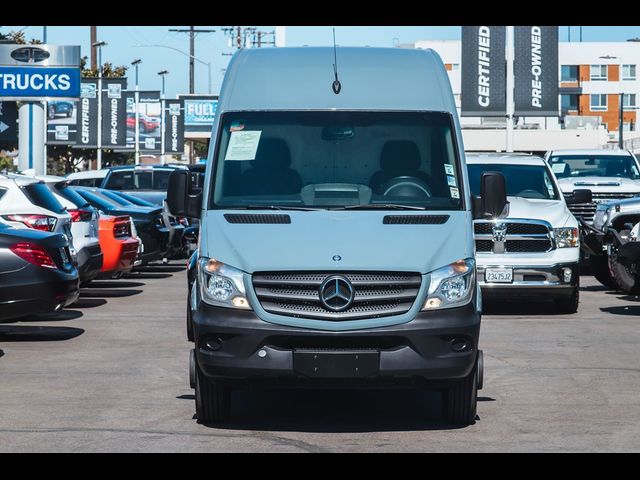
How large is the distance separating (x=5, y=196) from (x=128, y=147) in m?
52.7

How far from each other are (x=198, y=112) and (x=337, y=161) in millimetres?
84768

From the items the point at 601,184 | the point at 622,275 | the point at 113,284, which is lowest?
the point at 113,284

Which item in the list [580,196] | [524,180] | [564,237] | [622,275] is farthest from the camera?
[622,275]

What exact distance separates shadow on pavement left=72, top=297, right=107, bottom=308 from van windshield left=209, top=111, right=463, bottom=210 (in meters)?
9.46

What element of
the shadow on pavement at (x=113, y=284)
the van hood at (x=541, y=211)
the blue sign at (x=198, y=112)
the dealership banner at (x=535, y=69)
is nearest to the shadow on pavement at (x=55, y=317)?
Result: the shadow on pavement at (x=113, y=284)

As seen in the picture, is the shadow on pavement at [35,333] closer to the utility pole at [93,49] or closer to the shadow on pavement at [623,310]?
the shadow on pavement at [623,310]

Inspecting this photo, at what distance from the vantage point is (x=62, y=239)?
1462 centimetres

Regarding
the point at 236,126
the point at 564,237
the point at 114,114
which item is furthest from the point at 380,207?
the point at 114,114

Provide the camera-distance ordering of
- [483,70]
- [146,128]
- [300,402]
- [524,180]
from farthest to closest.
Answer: [146,128] < [483,70] < [524,180] < [300,402]

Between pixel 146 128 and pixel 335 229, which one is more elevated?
pixel 146 128

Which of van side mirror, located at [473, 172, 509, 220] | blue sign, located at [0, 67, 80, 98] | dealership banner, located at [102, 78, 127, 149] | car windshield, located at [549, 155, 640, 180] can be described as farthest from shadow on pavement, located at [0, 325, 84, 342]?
dealership banner, located at [102, 78, 127, 149]

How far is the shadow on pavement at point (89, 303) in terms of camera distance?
63.3 ft

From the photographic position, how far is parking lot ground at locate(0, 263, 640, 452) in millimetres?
9008

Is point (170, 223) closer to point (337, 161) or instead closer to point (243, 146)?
point (243, 146)
